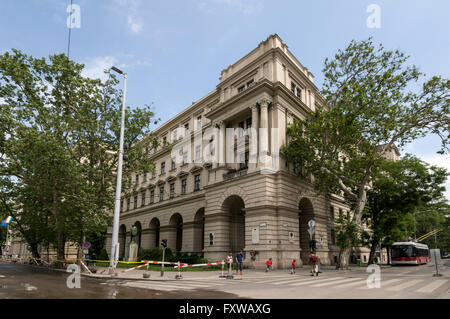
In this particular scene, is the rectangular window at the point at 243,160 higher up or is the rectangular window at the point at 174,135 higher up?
the rectangular window at the point at 174,135

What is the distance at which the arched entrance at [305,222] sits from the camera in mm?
31281

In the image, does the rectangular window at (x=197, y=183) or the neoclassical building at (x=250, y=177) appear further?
the rectangular window at (x=197, y=183)

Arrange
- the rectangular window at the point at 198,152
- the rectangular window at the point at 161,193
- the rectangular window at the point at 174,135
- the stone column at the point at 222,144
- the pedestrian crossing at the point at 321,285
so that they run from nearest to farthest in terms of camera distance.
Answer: the pedestrian crossing at the point at 321,285, the stone column at the point at 222,144, the rectangular window at the point at 198,152, the rectangular window at the point at 161,193, the rectangular window at the point at 174,135

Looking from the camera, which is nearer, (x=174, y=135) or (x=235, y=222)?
(x=235, y=222)

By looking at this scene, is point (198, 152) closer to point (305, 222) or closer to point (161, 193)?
point (161, 193)

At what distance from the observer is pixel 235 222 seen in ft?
104

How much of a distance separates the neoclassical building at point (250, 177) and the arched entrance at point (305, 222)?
10 cm

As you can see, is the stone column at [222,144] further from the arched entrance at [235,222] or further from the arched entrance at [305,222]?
the arched entrance at [305,222]

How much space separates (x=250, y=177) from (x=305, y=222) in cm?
887

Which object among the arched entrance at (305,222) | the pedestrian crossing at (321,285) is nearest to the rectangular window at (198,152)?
the arched entrance at (305,222)

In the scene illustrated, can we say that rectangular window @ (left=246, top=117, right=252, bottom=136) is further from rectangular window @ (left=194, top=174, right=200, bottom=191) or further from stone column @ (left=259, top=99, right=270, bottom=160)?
rectangular window @ (left=194, top=174, right=200, bottom=191)

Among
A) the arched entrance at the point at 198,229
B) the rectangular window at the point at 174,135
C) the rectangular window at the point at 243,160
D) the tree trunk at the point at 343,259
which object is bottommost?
the tree trunk at the point at 343,259

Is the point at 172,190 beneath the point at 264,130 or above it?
beneath

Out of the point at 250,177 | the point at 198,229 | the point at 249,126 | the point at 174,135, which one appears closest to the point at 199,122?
the point at 174,135
